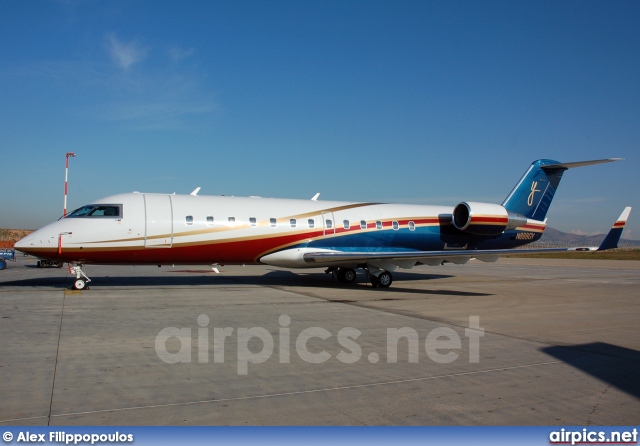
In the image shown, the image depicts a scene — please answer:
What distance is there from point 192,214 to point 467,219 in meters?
10.7

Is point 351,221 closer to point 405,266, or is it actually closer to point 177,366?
point 405,266

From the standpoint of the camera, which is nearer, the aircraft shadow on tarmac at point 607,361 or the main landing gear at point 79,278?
the aircraft shadow on tarmac at point 607,361

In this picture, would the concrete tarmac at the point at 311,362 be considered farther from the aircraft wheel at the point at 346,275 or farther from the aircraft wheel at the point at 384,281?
the aircraft wheel at the point at 346,275

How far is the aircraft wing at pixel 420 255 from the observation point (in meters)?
16.6

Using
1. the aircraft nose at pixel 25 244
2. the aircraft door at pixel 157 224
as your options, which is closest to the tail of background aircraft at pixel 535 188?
the aircraft door at pixel 157 224

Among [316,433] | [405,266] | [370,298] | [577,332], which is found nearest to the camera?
[316,433]

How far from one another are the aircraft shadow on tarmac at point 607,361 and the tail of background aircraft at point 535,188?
14362 millimetres

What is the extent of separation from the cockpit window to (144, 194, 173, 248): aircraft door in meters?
0.89

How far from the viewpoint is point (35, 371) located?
6426 mm

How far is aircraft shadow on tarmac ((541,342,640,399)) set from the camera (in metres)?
6.39

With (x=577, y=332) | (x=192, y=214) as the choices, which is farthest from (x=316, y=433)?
(x=192, y=214)
